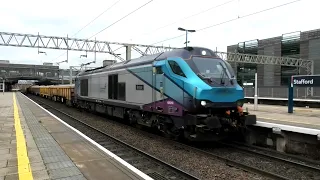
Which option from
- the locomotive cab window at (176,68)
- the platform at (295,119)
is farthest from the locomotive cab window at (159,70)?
the platform at (295,119)

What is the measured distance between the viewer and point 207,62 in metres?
10.2

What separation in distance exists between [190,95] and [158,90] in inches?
76.6

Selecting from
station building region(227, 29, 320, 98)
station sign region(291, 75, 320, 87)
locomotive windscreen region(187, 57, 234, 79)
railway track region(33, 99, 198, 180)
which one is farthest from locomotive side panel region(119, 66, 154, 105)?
station building region(227, 29, 320, 98)

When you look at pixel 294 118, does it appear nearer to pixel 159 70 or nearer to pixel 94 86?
pixel 159 70

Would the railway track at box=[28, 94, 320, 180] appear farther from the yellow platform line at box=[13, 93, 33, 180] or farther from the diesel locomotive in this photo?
the yellow platform line at box=[13, 93, 33, 180]

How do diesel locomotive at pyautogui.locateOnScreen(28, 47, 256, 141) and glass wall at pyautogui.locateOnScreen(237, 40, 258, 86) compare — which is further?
glass wall at pyautogui.locateOnScreen(237, 40, 258, 86)

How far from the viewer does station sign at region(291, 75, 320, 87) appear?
14.7 metres

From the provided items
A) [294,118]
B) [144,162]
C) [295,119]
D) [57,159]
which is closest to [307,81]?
[294,118]

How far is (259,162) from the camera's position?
27.5ft

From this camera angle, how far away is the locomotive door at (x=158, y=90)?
1058 cm

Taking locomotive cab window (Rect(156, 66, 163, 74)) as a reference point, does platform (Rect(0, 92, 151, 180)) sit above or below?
below

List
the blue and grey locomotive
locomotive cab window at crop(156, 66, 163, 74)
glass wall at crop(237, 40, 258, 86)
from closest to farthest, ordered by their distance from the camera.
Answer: the blue and grey locomotive < locomotive cab window at crop(156, 66, 163, 74) < glass wall at crop(237, 40, 258, 86)

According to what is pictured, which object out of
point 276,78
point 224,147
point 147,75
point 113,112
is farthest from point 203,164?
point 276,78

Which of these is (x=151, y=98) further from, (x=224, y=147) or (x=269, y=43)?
(x=269, y=43)
